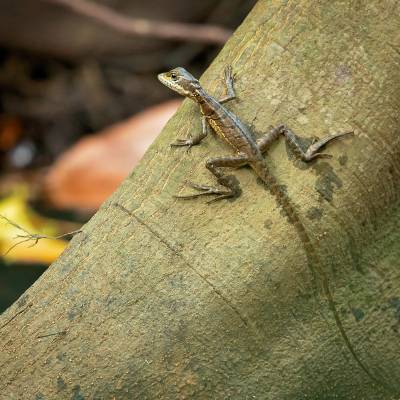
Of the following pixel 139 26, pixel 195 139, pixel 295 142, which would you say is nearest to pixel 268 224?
pixel 295 142

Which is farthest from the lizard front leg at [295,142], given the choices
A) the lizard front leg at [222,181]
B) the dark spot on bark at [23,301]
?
the dark spot on bark at [23,301]

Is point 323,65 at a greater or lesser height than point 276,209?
greater

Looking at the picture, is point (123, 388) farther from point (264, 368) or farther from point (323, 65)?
point (323, 65)

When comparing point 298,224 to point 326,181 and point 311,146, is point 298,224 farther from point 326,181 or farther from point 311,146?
point 311,146

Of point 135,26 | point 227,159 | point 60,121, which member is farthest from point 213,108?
point 60,121

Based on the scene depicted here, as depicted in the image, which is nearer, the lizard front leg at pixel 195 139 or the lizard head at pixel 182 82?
the lizard front leg at pixel 195 139

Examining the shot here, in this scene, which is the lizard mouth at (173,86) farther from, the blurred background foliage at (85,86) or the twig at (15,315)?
the blurred background foliage at (85,86)
